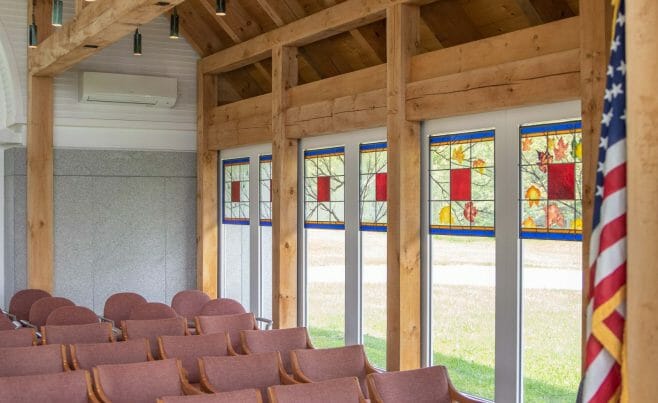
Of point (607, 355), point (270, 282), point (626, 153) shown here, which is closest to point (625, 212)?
point (626, 153)

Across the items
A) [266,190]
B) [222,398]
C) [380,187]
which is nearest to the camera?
[222,398]

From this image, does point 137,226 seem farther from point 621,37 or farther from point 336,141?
point 621,37

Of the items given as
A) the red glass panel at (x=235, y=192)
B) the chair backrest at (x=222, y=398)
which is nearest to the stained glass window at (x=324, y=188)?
the red glass panel at (x=235, y=192)

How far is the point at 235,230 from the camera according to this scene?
12.6m

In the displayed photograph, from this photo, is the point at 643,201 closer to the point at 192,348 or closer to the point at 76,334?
the point at 192,348

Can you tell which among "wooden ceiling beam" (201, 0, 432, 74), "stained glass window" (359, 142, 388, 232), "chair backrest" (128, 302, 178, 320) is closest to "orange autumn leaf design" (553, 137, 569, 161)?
"wooden ceiling beam" (201, 0, 432, 74)

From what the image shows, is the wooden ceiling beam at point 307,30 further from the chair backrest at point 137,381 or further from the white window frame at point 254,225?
the chair backrest at point 137,381

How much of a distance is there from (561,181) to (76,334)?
446cm

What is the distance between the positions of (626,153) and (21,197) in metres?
10.7

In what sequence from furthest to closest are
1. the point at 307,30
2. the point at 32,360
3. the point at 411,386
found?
the point at 307,30
the point at 32,360
the point at 411,386

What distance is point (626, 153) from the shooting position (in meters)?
2.78

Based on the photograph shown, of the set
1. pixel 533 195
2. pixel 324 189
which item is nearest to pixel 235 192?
pixel 324 189

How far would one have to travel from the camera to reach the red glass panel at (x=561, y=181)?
22.3ft

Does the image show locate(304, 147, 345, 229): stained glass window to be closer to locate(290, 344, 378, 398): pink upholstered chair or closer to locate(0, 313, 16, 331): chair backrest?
locate(290, 344, 378, 398): pink upholstered chair
